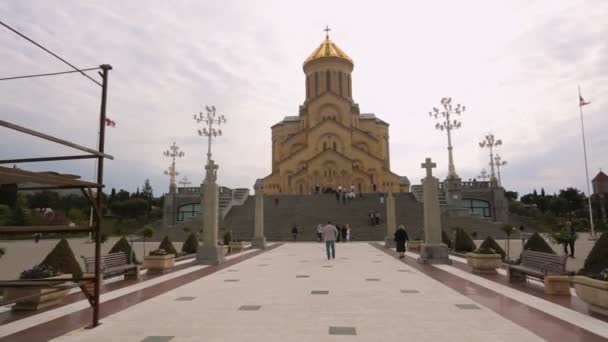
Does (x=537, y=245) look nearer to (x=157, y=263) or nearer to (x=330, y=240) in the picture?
Answer: (x=330, y=240)

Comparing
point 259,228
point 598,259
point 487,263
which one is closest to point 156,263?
point 487,263

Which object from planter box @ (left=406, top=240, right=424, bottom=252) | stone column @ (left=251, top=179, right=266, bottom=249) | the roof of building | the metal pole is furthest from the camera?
the roof of building

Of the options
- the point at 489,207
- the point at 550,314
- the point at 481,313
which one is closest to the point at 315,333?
the point at 481,313

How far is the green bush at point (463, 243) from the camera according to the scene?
14125mm

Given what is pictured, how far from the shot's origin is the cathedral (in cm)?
4144

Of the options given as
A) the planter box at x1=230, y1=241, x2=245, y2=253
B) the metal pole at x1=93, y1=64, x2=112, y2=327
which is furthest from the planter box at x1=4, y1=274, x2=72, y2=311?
the planter box at x1=230, y1=241, x2=245, y2=253

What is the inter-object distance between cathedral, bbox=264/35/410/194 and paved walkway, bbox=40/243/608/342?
3145 cm

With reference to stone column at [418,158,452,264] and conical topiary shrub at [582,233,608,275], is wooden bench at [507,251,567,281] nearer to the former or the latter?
conical topiary shrub at [582,233,608,275]

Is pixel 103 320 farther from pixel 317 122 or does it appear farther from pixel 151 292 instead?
pixel 317 122

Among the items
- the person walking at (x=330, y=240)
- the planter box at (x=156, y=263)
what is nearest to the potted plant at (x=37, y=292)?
the planter box at (x=156, y=263)

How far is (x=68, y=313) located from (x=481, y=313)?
6285 mm

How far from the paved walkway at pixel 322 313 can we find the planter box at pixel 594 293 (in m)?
0.27

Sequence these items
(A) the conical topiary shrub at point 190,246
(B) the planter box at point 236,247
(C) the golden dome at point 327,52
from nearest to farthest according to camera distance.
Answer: (A) the conical topiary shrub at point 190,246 → (B) the planter box at point 236,247 → (C) the golden dome at point 327,52

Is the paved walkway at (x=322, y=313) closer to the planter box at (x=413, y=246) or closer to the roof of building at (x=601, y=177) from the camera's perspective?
the planter box at (x=413, y=246)
